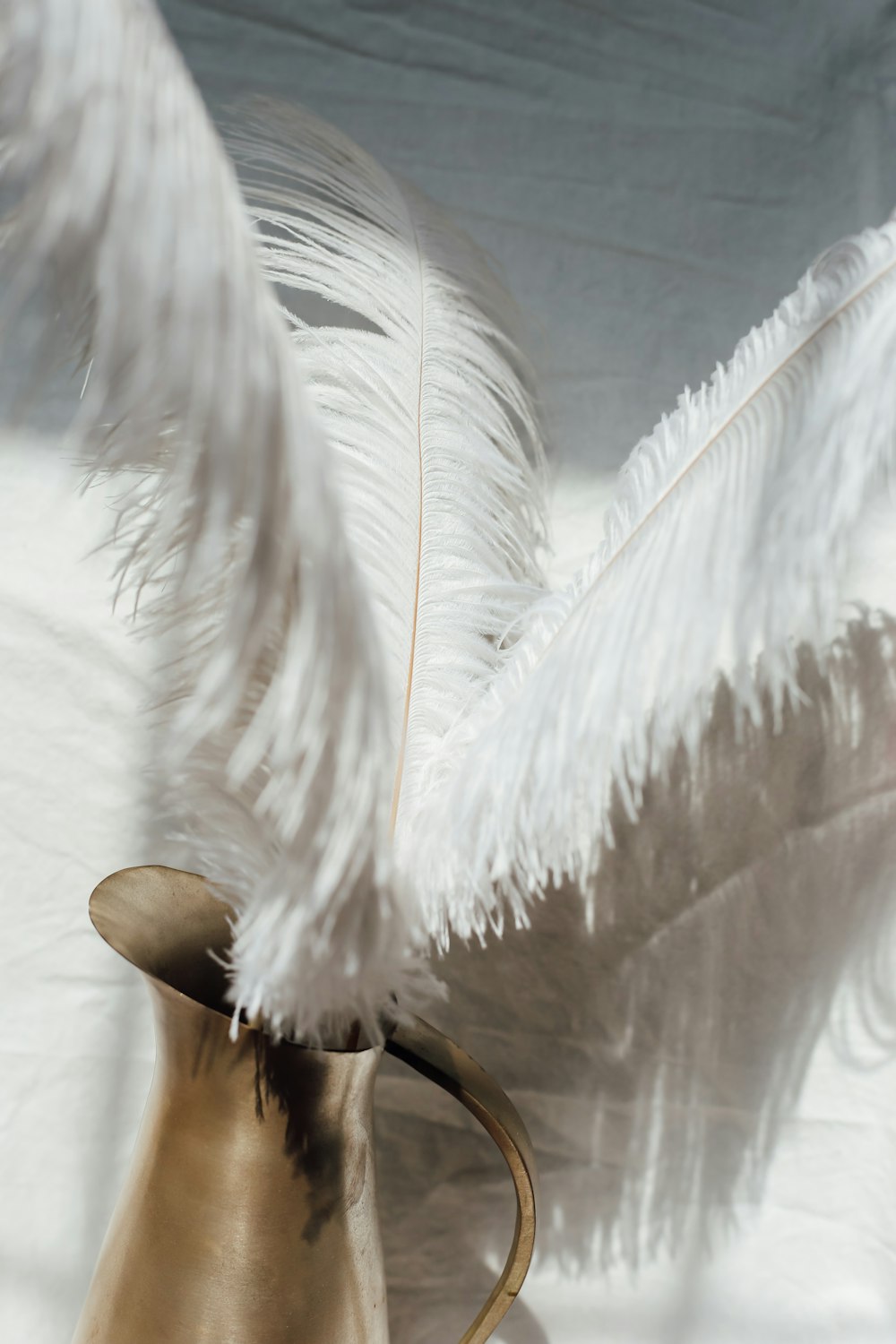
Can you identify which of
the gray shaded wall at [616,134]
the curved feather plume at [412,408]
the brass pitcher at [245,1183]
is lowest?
the brass pitcher at [245,1183]

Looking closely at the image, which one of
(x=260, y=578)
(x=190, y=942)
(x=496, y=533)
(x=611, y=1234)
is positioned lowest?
(x=611, y=1234)

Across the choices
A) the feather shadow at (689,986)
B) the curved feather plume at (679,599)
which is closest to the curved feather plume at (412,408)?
the curved feather plume at (679,599)

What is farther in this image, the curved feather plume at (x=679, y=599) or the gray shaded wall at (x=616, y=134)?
the gray shaded wall at (x=616, y=134)

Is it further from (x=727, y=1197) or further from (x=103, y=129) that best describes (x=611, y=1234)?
(x=103, y=129)

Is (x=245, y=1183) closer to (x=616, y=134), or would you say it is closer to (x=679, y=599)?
(x=679, y=599)

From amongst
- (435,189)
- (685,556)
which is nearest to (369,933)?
(685,556)

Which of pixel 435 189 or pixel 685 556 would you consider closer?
pixel 685 556

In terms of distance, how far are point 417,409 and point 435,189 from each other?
24cm

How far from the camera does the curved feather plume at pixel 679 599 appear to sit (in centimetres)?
42

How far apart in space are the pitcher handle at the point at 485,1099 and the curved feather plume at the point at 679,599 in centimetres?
5

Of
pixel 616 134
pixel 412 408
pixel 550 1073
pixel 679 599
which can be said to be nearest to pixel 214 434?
pixel 679 599

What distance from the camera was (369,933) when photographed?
364 mm

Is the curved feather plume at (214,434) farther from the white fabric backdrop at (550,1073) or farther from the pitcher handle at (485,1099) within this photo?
the white fabric backdrop at (550,1073)

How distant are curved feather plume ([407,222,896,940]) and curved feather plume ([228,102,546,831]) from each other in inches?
1.7
